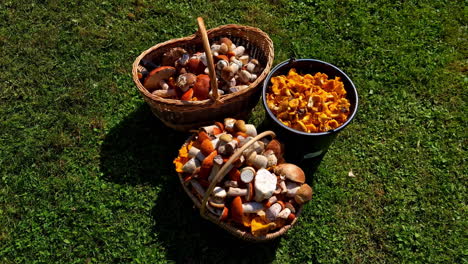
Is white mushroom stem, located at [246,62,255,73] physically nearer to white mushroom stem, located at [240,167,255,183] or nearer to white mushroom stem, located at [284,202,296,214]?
white mushroom stem, located at [240,167,255,183]

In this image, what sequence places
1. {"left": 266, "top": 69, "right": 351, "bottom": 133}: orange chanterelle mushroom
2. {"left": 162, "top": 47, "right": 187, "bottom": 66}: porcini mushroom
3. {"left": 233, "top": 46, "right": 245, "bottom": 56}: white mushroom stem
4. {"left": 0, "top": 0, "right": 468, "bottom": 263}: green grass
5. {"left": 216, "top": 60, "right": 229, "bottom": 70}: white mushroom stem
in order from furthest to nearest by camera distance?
{"left": 233, "top": 46, "right": 245, "bottom": 56}: white mushroom stem → {"left": 162, "top": 47, "right": 187, "bottom": 66}: porcini mushroom → {"left": 216, "top": 60, "right": 229, "bottom": 70}: white mushroom stem → {"left": 0, "top": 0, "right": 468, "bottom": 263}: green grass → {"left": 266, "top": 69, "right": 351, "bottom": 133}: orange chanterelle mushroom

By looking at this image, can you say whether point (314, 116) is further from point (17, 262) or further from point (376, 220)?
point (17, 262)

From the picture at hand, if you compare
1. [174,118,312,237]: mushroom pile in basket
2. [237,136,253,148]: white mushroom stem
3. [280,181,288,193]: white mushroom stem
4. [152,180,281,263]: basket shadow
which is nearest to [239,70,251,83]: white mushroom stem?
[174,118,312,237]: mushroom pile in basket

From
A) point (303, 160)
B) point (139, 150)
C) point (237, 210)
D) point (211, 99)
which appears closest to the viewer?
point (237, 210)

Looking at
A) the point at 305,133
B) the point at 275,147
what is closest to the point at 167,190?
the point at 275,147

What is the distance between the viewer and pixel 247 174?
10.3ft

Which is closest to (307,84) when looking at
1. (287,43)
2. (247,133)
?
(247,133)

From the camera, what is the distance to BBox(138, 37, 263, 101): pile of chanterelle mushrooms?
3631 mm

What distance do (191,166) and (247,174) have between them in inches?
21.0

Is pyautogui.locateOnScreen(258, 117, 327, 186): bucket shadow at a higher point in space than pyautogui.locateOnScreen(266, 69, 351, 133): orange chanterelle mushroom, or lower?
lower

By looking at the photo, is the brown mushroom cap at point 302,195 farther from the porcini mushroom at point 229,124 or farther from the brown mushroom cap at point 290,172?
the porcini mushroom at point 229,124

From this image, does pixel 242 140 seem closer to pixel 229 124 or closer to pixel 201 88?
pixel 229 124

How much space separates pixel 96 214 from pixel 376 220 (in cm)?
292

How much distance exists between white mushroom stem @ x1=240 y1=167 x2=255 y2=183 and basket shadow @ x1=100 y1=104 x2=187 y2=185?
3.63 ft
